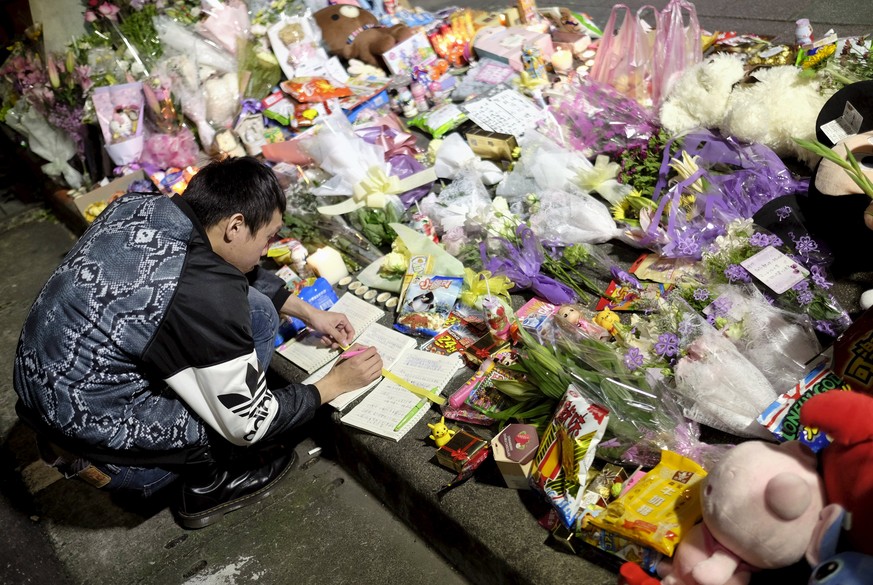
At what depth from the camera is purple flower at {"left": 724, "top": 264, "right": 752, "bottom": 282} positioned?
9.37 feet

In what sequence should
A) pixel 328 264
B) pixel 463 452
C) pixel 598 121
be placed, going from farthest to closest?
1. pixel 598 121
2. pixel 328 264
3. pixel 463 452

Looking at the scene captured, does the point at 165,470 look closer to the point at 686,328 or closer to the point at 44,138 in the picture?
the point at 686,328

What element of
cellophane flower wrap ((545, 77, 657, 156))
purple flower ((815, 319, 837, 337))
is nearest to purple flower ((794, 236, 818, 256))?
purple flower ((815, 319, 837, 337))

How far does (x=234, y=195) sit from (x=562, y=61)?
3141 millimetres

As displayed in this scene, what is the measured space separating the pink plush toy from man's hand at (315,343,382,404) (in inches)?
59.7

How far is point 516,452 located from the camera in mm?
2455

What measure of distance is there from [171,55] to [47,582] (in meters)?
4.06

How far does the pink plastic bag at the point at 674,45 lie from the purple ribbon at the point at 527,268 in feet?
4.83

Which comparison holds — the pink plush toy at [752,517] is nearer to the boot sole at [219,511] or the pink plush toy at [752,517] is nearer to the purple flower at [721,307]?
the purple flower at [721,307]

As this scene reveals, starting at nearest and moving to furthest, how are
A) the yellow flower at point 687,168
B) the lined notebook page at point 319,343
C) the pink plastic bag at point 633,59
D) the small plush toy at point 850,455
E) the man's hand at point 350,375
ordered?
1. the small plush toy at point 850,455
2. the man's hand at point 350,375
3. the yellow flower at point 687,168
4. the lined notebook page at point 319,343
5. the pink plastic bag at point 633,59

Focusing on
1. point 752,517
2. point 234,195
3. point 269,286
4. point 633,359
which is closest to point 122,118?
point 269,286

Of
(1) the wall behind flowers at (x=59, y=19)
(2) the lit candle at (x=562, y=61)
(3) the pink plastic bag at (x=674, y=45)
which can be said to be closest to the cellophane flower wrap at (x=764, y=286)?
(3) the pink plastic bag at (x=674, y=45)

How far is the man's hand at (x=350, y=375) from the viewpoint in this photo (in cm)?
306

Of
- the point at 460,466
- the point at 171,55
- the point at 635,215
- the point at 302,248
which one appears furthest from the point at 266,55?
the point at 460,466
